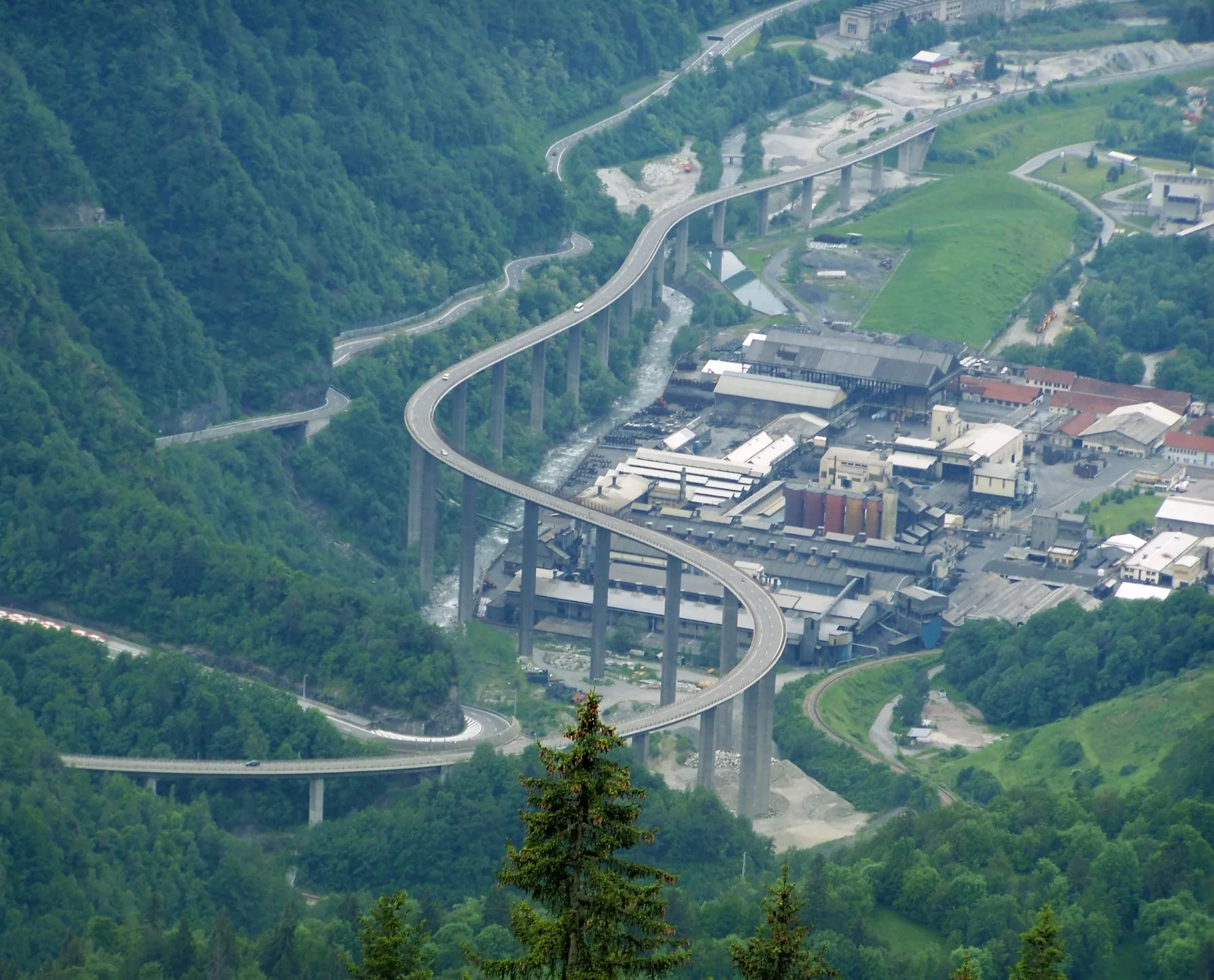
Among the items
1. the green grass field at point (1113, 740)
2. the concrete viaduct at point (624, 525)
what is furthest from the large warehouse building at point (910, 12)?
the green grass field at point (1113, 740)

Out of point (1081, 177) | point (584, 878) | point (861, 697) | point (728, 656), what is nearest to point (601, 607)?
point (728, 656)

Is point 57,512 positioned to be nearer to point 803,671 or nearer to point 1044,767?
point 803,671

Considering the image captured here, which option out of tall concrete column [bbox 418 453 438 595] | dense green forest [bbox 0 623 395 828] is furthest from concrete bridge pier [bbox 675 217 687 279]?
dense green forest [bbox 0 623 395 828]

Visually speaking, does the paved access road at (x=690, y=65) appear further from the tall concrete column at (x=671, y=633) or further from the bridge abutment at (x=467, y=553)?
the tall concrete column at (x=671, y=633)

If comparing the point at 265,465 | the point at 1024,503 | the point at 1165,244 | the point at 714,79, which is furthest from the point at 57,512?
the point at 714,79

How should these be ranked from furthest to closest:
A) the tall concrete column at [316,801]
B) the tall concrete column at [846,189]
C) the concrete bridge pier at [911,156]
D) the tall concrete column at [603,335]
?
the concrete bridge pier at [911,156] → the tall concrete column at [846,189] → the tall concrete column at [603,335] → the tall concrete column at [316,801]

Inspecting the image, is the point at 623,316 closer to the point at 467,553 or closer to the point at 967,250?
the point at 967,250
